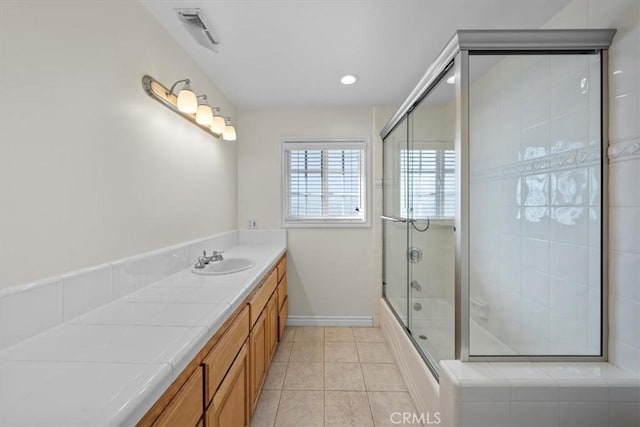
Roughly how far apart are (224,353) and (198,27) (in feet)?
5.50

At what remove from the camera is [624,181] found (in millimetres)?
1077

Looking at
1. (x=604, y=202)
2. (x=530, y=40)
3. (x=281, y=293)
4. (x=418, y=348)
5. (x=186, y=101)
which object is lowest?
(x=418, y=348)

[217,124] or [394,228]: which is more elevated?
[217,124]

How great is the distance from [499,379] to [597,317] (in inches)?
23.4

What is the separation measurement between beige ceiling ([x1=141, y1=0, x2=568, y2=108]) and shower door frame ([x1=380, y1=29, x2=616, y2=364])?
1.26 feet

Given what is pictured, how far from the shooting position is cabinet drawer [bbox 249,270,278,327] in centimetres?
145

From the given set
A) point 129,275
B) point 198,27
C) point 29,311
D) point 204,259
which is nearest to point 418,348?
point 204,259

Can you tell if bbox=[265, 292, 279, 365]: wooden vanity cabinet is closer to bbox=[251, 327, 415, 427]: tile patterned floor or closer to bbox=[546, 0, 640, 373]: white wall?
bbox=[251, 327, 415, 427]: tile patterned floor

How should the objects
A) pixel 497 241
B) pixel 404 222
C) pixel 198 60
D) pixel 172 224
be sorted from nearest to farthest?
pixel 172 224, pixel 497 241, pixel 198 60, pixel 404 222

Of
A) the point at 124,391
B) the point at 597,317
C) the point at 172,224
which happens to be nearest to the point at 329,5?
the point at 172,224

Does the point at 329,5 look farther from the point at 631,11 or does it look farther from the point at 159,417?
the point at 159,417

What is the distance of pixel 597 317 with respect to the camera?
1174 mm

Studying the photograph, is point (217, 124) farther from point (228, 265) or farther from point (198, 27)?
point (228, 265)

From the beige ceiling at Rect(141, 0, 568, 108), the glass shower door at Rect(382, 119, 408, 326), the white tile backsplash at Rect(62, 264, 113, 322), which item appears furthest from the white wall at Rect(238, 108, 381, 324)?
the white tile backsplash at Rect(62, 264, 113, 322)
